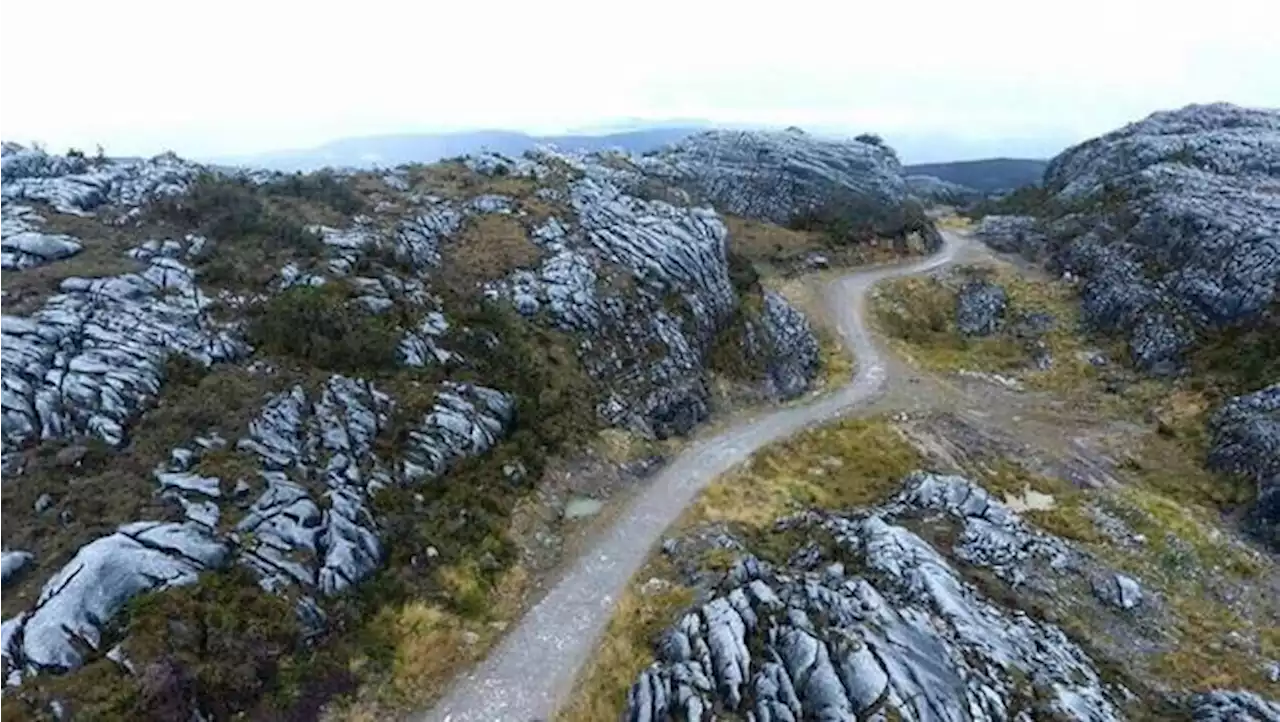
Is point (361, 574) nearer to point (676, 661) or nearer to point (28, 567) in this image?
point (28, 567)

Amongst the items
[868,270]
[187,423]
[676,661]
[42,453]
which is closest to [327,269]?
[187,423]

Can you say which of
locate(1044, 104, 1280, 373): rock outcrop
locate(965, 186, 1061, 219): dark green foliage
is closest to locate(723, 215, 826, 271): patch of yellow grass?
locate(1044, 104, 1280, 373): rock outcrop

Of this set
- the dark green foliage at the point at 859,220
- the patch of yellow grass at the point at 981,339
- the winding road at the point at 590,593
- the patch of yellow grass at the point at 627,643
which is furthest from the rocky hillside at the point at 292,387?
the dark green foliage at the point at 859,220

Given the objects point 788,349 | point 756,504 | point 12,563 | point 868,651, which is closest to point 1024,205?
point 788,349

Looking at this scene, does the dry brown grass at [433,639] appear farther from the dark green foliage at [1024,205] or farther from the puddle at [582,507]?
the dark green foliage at [1024,205]

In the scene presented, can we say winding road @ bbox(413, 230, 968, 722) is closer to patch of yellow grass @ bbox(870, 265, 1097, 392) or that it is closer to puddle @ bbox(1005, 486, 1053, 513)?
puddle @ bbox(1005, 486, 1053, 513)
